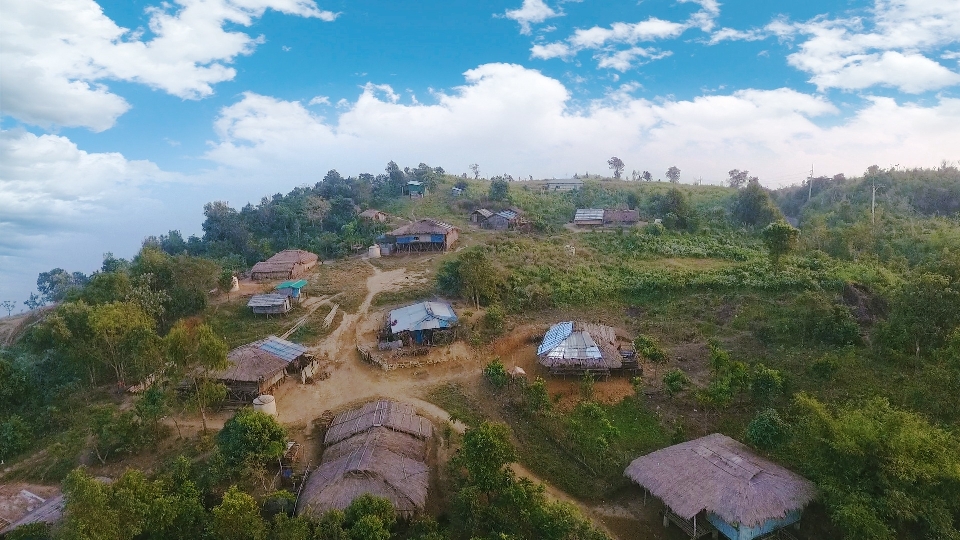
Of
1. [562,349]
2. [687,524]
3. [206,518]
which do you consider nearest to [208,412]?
[206,518]

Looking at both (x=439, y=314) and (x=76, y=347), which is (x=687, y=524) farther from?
(x=76, y=347)

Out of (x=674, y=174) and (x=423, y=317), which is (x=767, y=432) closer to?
(x=423, y=317)

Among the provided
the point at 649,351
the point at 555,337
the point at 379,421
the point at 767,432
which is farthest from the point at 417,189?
the point at 767,432

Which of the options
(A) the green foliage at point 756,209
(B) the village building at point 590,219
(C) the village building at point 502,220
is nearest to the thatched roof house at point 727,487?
(C) the village building at point 502,220

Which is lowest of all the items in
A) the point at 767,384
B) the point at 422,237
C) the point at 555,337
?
the point at 767,384

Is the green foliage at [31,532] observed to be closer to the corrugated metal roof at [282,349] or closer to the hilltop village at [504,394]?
the hilltop village at [504,394]

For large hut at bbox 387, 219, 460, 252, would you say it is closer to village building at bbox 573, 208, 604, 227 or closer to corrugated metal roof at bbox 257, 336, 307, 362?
village building at bbox 573, 208, 604, 227
